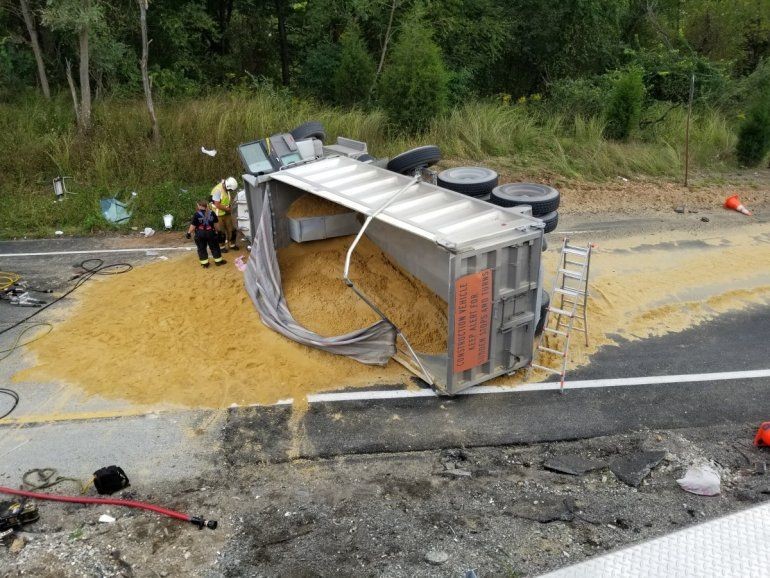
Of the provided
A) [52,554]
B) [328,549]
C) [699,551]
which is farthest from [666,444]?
[52,554]

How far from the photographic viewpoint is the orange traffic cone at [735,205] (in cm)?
1420

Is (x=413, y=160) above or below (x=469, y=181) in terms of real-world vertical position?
above

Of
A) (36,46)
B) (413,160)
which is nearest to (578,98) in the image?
(413,160)

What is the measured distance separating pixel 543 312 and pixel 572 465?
249 centimetres

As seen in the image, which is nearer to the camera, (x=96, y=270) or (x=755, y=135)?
(x=96, y=270)

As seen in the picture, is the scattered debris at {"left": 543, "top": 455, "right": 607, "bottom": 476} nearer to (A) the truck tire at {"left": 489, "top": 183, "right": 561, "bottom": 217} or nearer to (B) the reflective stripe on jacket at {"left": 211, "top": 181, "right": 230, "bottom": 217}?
(A) the truck tire at {"left": 489, "top": 183, "right": 561, "bottom": 217}

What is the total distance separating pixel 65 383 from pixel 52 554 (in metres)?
3.14

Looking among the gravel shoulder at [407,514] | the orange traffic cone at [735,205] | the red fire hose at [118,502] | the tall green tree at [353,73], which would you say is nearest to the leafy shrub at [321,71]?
the tall green tree at [353,73]

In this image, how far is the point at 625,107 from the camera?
58.2ft

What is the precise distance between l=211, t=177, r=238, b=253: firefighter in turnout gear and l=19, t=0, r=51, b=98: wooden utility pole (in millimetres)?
8556

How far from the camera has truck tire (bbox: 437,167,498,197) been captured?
9.27m

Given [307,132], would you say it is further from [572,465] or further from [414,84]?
[572,465]

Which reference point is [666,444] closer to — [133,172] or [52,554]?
[52,554]

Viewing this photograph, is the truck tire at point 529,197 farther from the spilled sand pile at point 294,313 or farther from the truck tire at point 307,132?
the truck tire at point 307,132
